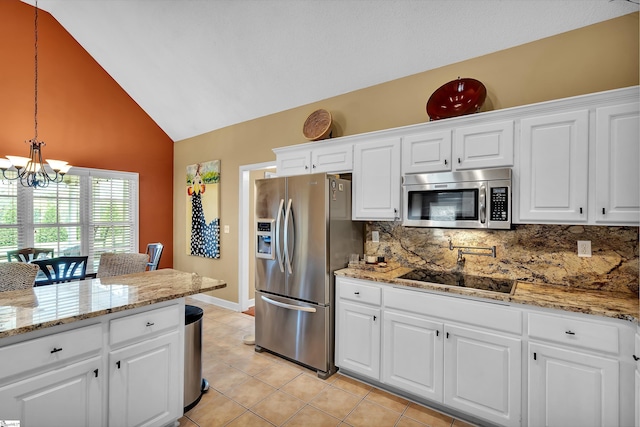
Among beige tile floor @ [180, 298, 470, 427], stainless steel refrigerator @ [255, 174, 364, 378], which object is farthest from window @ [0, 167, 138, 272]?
stainless steel refrigerator @ [255, 174, 364, 378]

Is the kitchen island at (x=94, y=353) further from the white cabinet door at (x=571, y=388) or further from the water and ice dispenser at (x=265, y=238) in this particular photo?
the white cabinet door at (x=571, y=388)

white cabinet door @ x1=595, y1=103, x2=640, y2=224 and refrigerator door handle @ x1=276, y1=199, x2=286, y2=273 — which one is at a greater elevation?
white cabinet door @ x1=595, y1=103, x2=640, y2=224

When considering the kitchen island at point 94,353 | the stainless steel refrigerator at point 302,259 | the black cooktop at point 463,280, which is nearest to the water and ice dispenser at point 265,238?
the stainless steel refrigerator at point 302,259

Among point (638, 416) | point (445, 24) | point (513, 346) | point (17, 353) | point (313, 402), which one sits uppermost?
point (445, 24)

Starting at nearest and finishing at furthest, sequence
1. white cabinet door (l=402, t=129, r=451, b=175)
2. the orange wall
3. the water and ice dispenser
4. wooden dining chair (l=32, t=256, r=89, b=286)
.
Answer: white cabinet door (l=402, t=129, r=451, b=175) → wooden dining chair (l=32, t=256, r=89, b=286) → the water and ice dispenser → the orange wall

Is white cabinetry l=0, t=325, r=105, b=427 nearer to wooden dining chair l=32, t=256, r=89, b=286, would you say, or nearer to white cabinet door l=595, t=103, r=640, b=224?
wooden dining chair l=32, t=256, r=89, b=286

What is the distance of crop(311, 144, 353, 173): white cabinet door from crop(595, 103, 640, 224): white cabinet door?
181 centimetres

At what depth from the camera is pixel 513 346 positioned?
1.98 m

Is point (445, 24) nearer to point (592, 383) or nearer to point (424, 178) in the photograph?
point (424, 178)

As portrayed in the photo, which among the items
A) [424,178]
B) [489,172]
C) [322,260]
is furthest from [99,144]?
[489,172]

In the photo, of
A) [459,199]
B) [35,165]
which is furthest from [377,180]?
[35,165]

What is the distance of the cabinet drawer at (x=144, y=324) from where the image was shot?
1.70 metres

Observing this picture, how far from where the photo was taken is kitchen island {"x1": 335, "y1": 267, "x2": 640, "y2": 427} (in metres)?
1.72

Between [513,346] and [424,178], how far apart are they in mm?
1332
